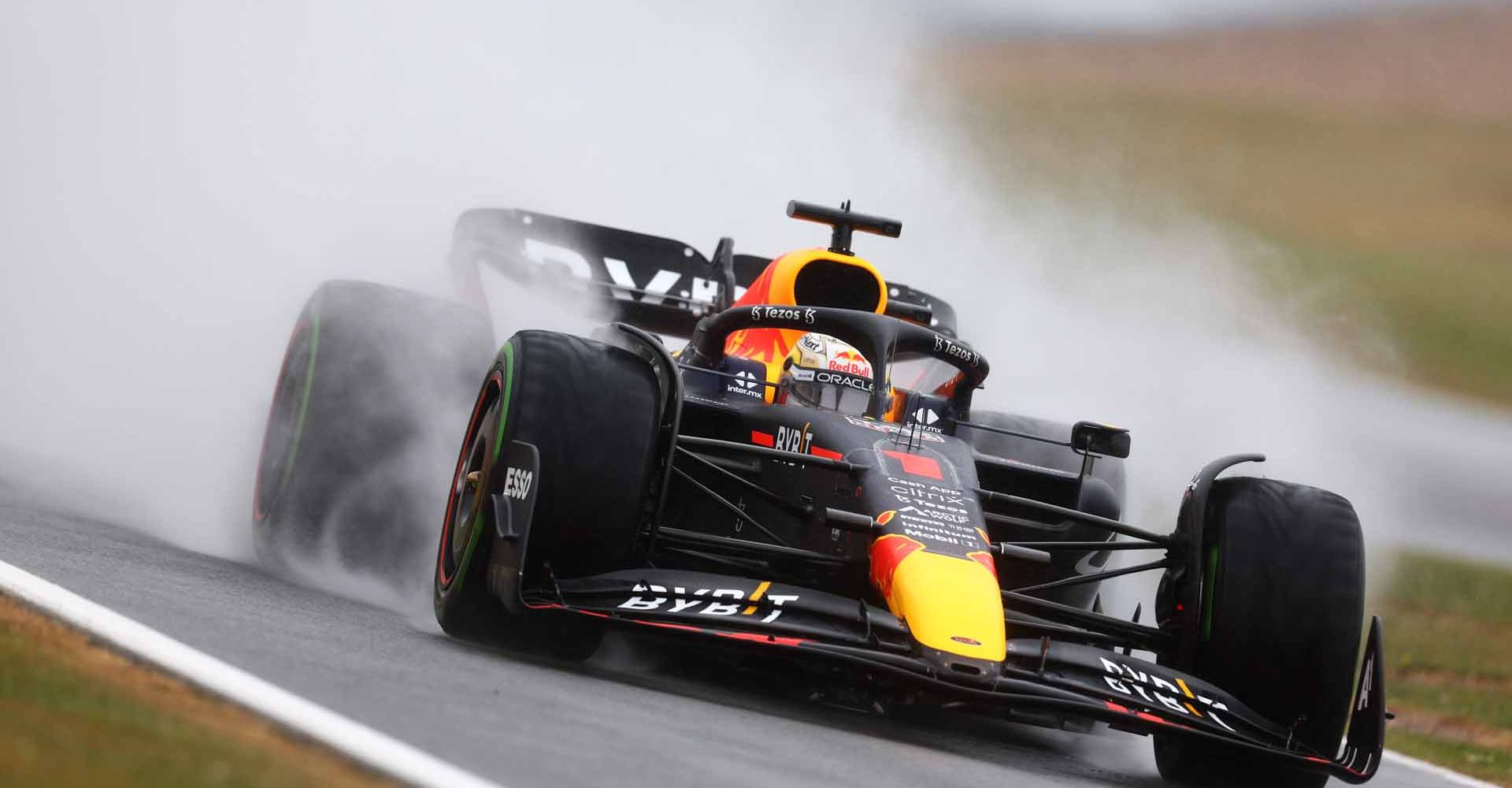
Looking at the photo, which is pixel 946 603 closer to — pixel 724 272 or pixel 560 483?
pixel 560 483

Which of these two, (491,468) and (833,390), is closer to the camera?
(491,468)

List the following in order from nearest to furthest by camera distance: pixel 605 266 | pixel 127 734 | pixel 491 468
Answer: pixel 127 734, pixel 491 468, pixel 605 266

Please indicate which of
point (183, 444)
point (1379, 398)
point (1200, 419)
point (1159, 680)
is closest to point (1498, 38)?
point (1379, 398)

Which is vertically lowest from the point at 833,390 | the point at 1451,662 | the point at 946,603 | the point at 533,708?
the point at 1451,662

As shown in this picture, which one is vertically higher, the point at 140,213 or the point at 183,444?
the point at 140,213

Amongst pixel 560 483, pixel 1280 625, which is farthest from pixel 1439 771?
pixel 560 483

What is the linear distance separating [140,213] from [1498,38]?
82.5ft

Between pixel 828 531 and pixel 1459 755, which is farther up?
pixel 828 531

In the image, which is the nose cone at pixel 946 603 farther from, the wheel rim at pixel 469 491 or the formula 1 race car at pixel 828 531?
the wheel rim at pixel 469 491

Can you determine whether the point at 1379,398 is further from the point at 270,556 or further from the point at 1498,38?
the point at 270,556

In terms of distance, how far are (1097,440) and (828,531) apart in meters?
1.63

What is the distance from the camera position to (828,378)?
8.55 metres

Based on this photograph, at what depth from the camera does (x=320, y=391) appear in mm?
9055

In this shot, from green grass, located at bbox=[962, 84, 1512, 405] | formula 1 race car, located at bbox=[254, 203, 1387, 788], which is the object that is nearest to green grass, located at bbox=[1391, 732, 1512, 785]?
formula 1 race car, located at bbox=[254, 203, 1387, 788]
